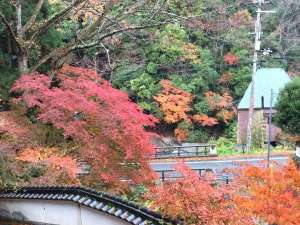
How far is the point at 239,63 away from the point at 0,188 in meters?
23.7

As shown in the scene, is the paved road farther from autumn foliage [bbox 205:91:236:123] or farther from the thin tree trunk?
the thin tree trunk

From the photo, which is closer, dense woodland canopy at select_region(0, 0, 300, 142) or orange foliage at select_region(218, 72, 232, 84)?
dense woodland canopy at select_region(0, 0, 300, 142)

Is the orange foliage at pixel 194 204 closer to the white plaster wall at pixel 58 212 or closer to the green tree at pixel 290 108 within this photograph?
the white plaster wall at pixel 58 212

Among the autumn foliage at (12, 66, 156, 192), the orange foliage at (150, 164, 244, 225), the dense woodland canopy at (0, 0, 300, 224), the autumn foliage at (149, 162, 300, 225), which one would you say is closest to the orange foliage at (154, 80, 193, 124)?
the dense woodland canopy at (0, 0, 300, 224)

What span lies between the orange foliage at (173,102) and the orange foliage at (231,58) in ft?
14.1

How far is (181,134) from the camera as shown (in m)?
28.0

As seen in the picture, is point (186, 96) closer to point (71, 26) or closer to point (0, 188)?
point (71, 26)

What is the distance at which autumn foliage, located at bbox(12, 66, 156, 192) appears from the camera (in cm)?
925

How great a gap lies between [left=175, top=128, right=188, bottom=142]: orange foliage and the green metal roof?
12.7ft

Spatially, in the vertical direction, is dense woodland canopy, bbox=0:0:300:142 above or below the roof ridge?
above

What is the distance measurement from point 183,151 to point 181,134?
413 cm

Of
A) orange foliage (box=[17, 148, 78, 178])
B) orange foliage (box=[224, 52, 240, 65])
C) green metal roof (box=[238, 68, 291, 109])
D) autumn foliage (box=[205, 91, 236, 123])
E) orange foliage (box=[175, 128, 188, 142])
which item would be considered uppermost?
orange foliage (box=[224, 52, 240, 65])

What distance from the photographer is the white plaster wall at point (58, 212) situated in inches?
276

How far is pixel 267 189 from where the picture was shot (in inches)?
307
